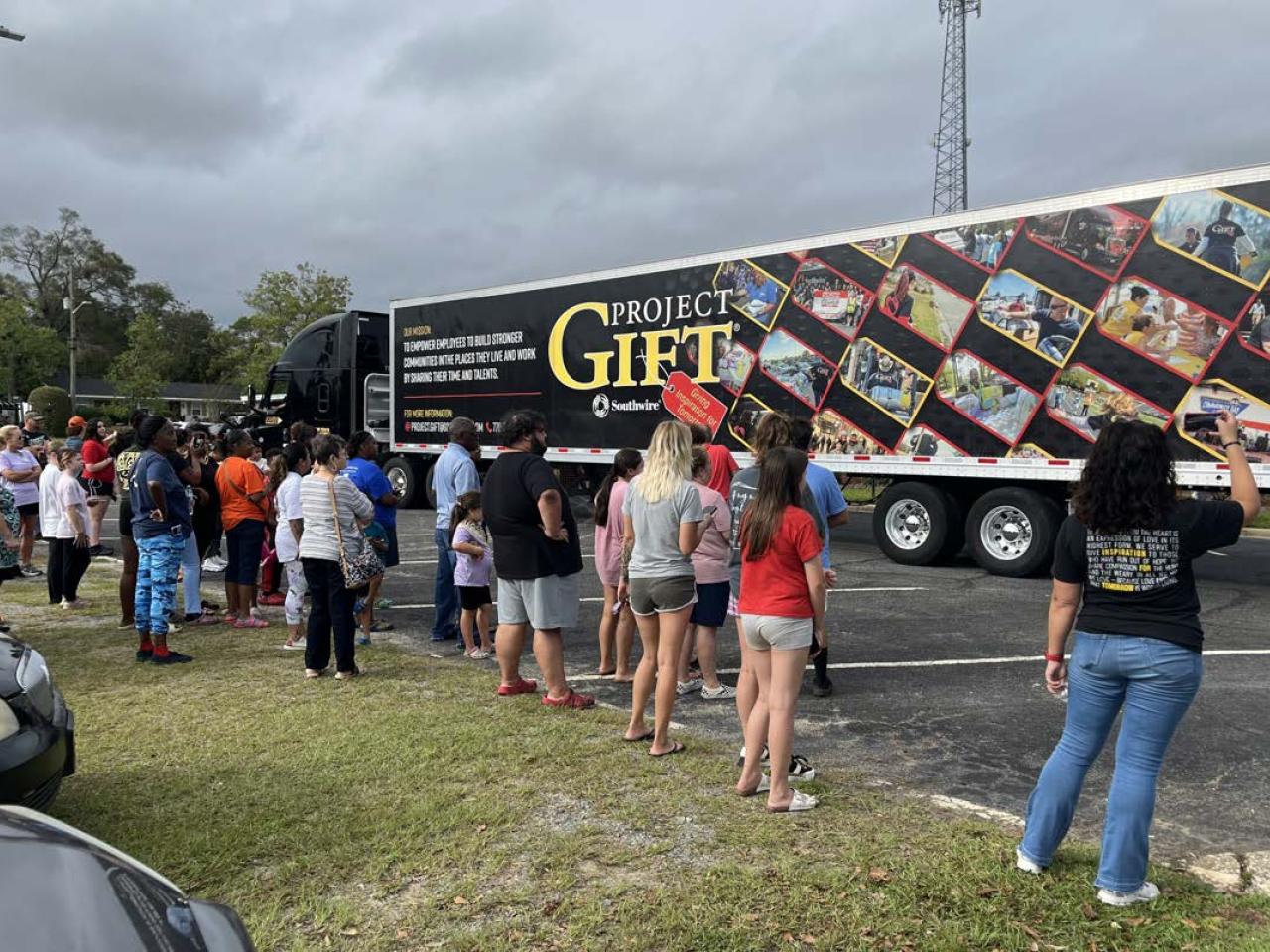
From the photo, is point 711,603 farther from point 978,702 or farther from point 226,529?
point 226,529

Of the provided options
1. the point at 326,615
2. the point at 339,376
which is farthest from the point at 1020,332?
the point at 339,376

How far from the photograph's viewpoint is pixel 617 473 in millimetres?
6160

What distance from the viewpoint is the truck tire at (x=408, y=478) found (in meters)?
17.5

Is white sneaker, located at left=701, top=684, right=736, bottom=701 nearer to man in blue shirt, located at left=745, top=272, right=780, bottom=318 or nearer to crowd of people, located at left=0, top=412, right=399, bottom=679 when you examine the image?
crowd of people, located at left=0, top=412, right=399, bottom=679

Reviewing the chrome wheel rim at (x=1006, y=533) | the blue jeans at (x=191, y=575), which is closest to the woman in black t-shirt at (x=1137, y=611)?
the blue jeans at (x=191, y=575)

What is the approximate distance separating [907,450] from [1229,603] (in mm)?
3483

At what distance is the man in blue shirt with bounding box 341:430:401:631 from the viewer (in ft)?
24.8

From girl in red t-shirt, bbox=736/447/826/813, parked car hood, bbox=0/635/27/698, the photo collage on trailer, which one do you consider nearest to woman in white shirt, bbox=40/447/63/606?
parked car hood, bbox=0/635/27/698

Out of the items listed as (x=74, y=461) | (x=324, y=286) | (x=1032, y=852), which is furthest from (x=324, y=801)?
(x=324, y=286)

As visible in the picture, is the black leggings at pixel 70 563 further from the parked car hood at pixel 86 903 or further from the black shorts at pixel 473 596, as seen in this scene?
the parked car hood at pixel 86 903

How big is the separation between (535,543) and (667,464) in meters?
1.09

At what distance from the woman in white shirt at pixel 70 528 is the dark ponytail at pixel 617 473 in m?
5.27

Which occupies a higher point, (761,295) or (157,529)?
(761,295)

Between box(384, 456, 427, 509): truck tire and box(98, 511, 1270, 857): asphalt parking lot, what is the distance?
25.1 ft
